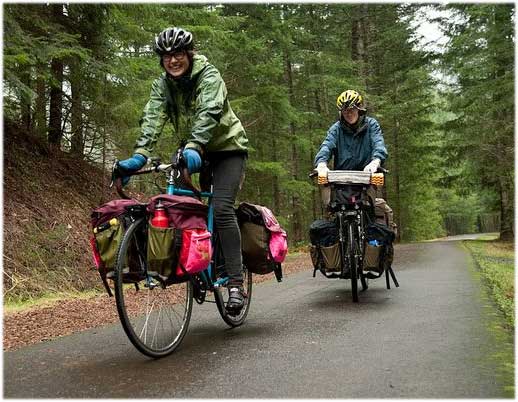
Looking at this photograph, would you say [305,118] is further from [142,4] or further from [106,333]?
[106,333]

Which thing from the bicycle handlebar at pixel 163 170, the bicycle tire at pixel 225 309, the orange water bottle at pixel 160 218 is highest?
the bicycle handlebar at pixel 163 170

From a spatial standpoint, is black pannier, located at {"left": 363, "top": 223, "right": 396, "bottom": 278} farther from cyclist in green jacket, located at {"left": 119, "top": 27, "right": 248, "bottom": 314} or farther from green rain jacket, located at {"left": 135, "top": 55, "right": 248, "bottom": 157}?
green rain jacket, located at {"left": 135, "top": 55, "right": 248, "bottom": 157}

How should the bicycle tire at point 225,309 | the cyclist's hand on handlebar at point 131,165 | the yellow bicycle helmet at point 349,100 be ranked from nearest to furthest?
the cyclist's hand on handlebar at point 131,165 → the bicycle tire at point 225,309 → the yellow bicycle helmet at point 349,100

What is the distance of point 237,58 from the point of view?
15.6 metres

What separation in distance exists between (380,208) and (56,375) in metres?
4.12

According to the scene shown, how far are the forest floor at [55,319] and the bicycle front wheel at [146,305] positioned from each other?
95cm

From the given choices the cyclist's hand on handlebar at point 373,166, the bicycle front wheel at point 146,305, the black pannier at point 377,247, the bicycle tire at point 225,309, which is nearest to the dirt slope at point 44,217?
the bicycle tire at point 225,309

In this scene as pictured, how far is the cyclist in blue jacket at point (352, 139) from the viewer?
6.23 meters

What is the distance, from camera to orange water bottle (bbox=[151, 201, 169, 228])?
3.56m

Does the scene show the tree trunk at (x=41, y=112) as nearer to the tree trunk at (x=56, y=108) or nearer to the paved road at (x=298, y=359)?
the tree trunk at (x=56, y=108)

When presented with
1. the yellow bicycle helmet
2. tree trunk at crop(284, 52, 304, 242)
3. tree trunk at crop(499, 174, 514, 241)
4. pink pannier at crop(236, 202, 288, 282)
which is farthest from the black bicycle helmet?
tree trunk at crop(499, 174, 514, 241)

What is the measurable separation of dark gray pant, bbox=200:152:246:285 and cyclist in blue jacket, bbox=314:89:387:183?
209 cm

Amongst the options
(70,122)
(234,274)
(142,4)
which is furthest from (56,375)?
(70,122)

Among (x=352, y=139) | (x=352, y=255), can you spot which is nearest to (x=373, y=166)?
(x=352, y=139)
